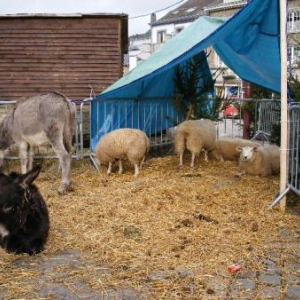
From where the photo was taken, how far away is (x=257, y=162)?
9.01m

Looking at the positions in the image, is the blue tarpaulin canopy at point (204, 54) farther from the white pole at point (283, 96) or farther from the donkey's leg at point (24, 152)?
the donkey's leg at point (24, 152)

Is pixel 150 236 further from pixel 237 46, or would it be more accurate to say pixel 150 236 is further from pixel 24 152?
pixel 237 46

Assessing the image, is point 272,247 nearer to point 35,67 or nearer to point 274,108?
point 274,108

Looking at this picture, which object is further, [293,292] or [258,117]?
[258,117]

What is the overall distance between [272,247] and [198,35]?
487 cm

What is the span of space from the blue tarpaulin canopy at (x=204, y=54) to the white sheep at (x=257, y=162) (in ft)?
4.65

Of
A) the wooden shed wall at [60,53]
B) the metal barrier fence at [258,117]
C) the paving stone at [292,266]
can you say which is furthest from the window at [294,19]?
the paving stone at [292,266]

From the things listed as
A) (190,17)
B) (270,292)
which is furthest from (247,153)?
(190,17)

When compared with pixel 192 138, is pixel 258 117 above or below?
above

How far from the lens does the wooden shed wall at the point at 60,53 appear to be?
17422 millimetres

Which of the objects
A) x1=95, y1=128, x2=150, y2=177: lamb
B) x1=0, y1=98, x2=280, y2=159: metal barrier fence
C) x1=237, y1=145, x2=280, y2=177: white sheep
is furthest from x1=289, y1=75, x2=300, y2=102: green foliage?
x1=95, y1=128, x2=150, y2=177: lamb

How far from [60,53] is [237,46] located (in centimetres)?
985

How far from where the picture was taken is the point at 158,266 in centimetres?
454

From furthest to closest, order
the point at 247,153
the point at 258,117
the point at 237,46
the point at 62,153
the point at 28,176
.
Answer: the point at 258,117, the point at 237,46, the point at 247,153, the point at 62,153, the point at 28,176
